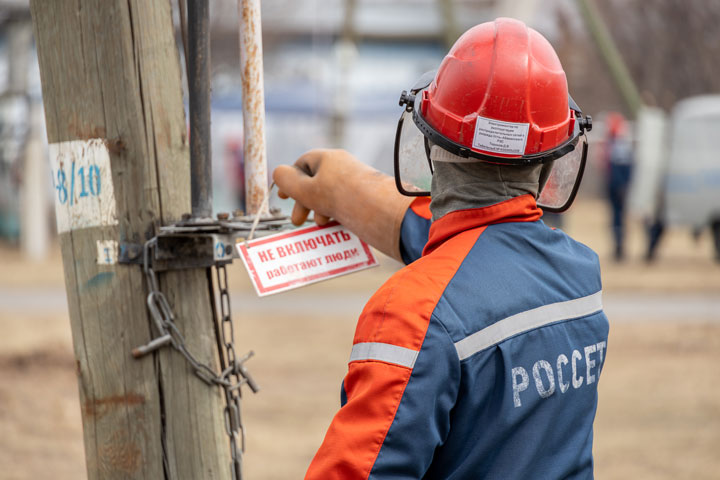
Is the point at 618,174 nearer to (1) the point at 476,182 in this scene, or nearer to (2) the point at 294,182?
(2) the point at 294,182

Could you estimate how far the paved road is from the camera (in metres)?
9.27

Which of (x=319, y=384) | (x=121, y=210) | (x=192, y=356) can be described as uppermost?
(x=121, y=210)

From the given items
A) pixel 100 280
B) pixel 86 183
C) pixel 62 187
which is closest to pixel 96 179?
pixel 86 183

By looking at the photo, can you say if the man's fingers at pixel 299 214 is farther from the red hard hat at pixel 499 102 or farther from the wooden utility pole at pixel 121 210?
the red hard hat at pixel 499 102

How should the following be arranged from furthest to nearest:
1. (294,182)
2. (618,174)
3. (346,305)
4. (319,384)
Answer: (618,174), (346,305), (319,384), (294,182)

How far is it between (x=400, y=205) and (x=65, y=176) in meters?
0.90

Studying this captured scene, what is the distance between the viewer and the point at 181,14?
242 centimetres

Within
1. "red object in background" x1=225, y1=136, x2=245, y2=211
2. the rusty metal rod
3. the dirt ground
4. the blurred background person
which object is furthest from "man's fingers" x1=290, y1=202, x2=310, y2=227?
"red object in background" x1=225, y1=136, x2=245, y2=211

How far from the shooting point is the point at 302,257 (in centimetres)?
232

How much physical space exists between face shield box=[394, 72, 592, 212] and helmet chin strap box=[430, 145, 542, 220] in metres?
0.02

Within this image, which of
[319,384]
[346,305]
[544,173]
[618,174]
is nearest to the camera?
[544,173]

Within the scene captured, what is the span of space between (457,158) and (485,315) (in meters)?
0.36

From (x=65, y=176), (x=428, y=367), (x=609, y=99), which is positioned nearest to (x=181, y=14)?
(x=65, y=176)

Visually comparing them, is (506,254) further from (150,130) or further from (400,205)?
(150,130)
